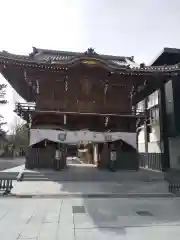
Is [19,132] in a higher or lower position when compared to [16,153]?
higher

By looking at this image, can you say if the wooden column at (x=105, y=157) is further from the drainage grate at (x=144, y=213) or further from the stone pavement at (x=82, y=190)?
the drainage grate at (x=144, y=213)

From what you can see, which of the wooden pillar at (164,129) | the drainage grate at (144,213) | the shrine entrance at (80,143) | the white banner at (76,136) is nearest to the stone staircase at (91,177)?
the shrine entrance at (80,143)

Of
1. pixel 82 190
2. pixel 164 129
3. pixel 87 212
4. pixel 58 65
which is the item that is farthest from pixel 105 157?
pixel 87 212

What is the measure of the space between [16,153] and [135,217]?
44.4 m

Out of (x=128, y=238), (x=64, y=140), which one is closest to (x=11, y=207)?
(x=128, y=238)

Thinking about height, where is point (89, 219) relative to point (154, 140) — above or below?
below

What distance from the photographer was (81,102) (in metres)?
16.5

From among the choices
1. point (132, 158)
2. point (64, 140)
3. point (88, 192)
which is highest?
point (64, 140)

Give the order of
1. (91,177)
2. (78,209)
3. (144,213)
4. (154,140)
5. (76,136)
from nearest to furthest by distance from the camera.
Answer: (144,213) → (78,209) → (91,177) → (76,136) → (154,140)

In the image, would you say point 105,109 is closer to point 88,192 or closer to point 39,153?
point 39,153

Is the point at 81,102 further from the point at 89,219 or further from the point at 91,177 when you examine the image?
the point at 89,219

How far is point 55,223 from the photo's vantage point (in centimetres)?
584

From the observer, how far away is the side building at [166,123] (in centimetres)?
1898

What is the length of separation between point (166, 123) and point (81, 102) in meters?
8.88
